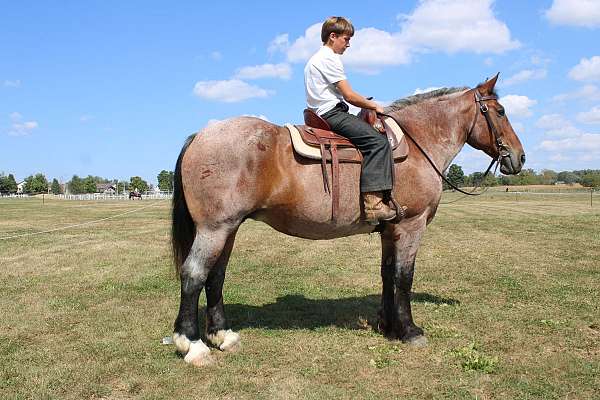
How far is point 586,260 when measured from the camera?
1126 centimetres

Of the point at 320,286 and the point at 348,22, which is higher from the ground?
the point at 348,22

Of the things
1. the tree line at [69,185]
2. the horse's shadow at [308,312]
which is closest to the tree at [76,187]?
the tree line at [69,185]

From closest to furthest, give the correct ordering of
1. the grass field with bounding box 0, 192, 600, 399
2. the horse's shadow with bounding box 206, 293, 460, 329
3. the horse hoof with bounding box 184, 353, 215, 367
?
the grass field with bounding box 0, 192, 600, 399 < the horse hoof with bounding box 184, 353, 215, 367 < the horse's shadow with bounding box 206, 293, 460, 329

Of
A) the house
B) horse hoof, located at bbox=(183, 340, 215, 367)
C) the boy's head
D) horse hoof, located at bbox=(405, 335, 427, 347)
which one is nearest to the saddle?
the boy's head

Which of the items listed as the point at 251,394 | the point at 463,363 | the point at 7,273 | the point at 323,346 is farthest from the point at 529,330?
the point at 7,273

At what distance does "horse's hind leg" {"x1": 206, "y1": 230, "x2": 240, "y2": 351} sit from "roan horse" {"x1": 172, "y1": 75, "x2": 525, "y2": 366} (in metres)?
0.01

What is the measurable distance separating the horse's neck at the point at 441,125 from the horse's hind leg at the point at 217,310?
2664 millimetres

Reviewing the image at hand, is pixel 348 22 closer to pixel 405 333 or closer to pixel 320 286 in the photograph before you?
pixel 405 333

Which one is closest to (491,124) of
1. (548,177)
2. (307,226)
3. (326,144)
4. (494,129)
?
(494,129)

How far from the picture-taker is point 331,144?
5.37m

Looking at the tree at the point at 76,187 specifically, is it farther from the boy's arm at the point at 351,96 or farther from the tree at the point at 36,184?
the boy's arm at the point at 351,96

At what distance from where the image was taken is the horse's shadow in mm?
6449

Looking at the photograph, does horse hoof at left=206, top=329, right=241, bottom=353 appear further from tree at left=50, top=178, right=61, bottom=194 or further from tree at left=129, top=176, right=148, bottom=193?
tree at left=50, top=178, right=61, bottom=194

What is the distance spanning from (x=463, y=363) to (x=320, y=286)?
13.5 feet
